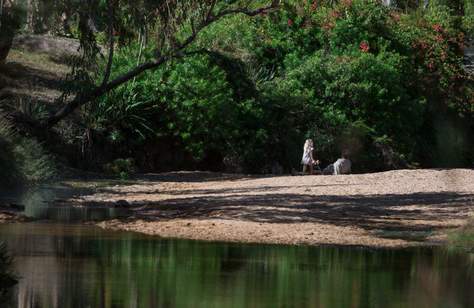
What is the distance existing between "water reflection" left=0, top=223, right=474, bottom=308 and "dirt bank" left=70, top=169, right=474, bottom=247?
1361 mm

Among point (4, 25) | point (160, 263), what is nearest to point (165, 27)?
point (4, 25)

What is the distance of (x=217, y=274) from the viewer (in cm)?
1294

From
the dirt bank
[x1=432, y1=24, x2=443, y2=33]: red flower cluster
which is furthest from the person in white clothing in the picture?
[x1=432, y1=24, x2=443, y2=33]: red flower cluster

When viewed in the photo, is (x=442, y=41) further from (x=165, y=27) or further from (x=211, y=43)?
(x=165, y=27)

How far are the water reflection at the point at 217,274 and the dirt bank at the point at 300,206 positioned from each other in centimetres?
136

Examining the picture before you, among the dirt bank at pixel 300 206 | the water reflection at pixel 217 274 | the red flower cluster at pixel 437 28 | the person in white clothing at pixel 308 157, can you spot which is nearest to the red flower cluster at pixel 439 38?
the red flower cluster at pixel 437 28

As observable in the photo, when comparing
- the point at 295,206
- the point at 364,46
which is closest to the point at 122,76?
the point at 295,206

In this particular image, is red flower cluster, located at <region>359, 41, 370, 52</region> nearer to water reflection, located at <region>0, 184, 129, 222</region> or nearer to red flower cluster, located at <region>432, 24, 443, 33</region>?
red flower cluster, located at <region>432, 24, 443, 33</region>

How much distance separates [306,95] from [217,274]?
69.4 ft

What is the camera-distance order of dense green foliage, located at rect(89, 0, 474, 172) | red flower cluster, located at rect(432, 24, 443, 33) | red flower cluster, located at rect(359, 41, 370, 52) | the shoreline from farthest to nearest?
red flower cluster, located at rect(432, 24, 443, 33) → red flower cluster, located at rect(359, 41, 370, 52) → dense green foliage, located at rect(89, 0, 474, 172) → the shoreline

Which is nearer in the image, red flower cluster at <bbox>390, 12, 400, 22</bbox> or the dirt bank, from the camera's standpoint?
the dirt bank

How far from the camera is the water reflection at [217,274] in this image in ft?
36.6

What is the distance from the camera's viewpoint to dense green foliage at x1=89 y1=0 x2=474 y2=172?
31016mm

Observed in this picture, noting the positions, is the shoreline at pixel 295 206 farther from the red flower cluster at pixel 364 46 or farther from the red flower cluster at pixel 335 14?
the red flower cluster at pixel 335 14
